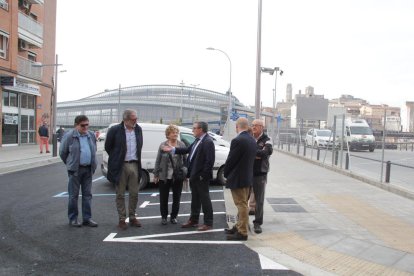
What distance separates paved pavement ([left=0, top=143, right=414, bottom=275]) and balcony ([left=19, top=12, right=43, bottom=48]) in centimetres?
2335

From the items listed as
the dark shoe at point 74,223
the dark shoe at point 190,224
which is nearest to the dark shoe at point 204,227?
the dark shoe at point 190,224

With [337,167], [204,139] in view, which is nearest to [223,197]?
[204,139]

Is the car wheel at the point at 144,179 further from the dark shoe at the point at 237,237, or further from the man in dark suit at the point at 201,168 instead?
the dark shoe at the point at 237,237

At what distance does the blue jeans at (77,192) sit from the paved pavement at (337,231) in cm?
270

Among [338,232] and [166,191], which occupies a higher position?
[166,191]

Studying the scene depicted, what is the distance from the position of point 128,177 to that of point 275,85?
1759 inches

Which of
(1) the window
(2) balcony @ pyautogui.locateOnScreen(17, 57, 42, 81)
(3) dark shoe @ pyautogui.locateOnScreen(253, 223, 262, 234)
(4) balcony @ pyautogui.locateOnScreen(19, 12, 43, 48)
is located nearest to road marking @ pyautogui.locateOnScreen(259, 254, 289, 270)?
(3) dark shoe @ pyautogui.locateOnScreen(253, 223, 262, 234)

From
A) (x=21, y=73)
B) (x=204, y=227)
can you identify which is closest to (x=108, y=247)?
(x=204, y=227)

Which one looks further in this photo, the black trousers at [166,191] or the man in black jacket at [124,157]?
the black trousers at [166,191]

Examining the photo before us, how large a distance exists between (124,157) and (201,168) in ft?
3.98

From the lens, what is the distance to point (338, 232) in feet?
22.4

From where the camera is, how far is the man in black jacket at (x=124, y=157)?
6930 millimetres

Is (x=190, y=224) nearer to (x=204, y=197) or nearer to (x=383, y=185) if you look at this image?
(x=204, y=197)

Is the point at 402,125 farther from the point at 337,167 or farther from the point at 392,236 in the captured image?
the point at 392,236
